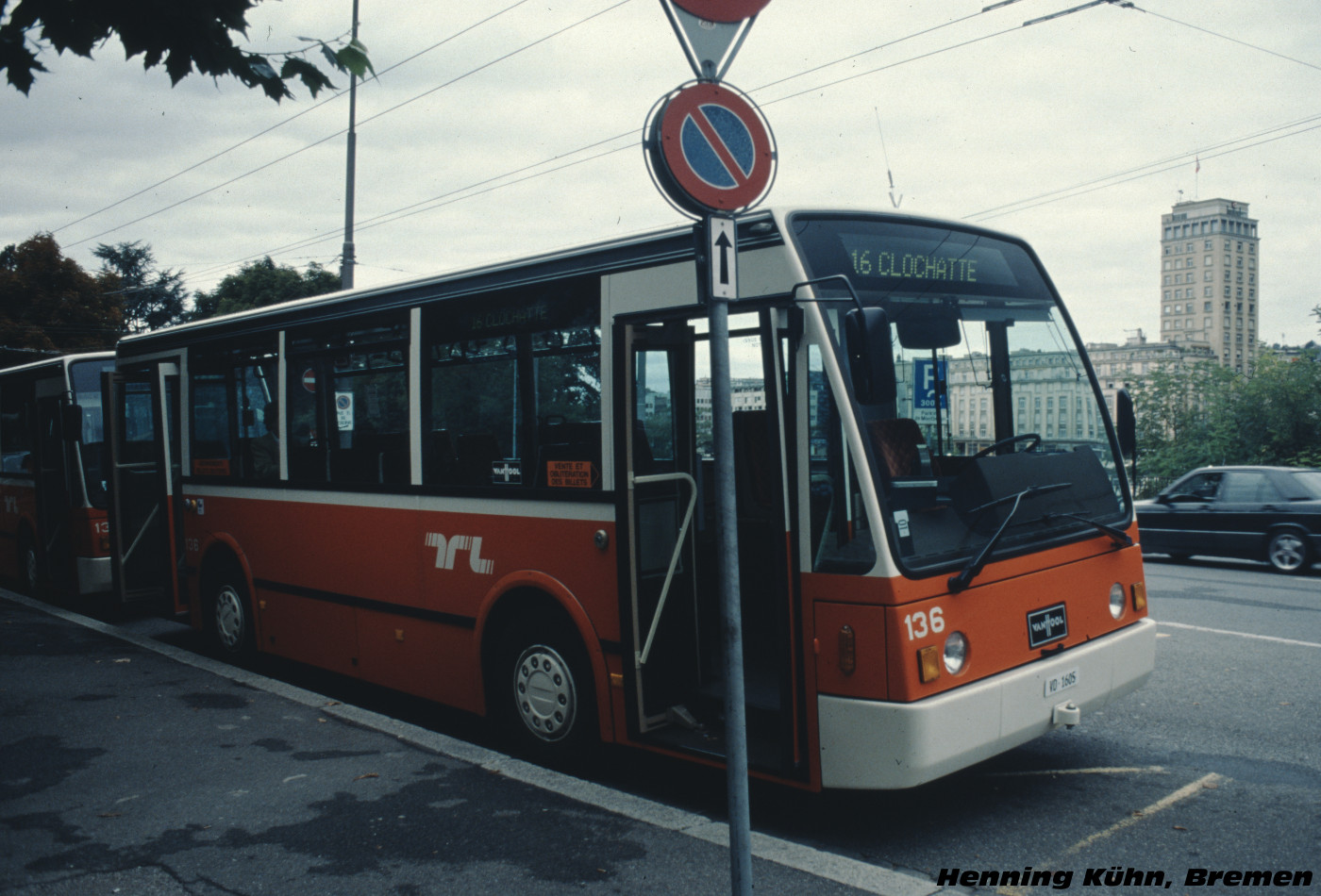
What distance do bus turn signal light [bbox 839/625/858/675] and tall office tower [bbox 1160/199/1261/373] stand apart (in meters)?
192

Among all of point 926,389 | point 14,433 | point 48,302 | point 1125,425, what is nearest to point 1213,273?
point 48,302

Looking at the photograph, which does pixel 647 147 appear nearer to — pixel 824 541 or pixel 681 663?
pixel 824 541

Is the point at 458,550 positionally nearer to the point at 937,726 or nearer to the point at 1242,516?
the point at 937,726

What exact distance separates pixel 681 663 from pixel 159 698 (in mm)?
3994

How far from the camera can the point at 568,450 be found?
5.59 metres

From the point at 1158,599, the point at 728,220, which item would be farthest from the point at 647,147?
the point at 1158,599

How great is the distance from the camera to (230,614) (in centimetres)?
863

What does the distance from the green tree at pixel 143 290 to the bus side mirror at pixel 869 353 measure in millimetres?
50217

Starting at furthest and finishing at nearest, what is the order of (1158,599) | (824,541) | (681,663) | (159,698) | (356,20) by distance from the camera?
(356,20)
(1158,599)
(159,698)
(681,663)
(824,541)

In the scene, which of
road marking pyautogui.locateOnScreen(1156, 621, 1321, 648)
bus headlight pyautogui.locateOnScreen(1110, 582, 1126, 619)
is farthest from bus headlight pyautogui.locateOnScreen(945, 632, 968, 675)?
road marking pyautogui.locateOnScreen(1156, 621, 1321, 648)

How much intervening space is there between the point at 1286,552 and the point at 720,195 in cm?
1345

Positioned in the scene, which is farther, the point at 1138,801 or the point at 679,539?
the point at 679,539

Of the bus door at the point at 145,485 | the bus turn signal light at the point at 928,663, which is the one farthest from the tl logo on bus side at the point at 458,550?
the bus door at the point at 145,485

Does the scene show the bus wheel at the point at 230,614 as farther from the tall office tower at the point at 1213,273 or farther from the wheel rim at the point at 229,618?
the tall office tower at the point at 1213,273
